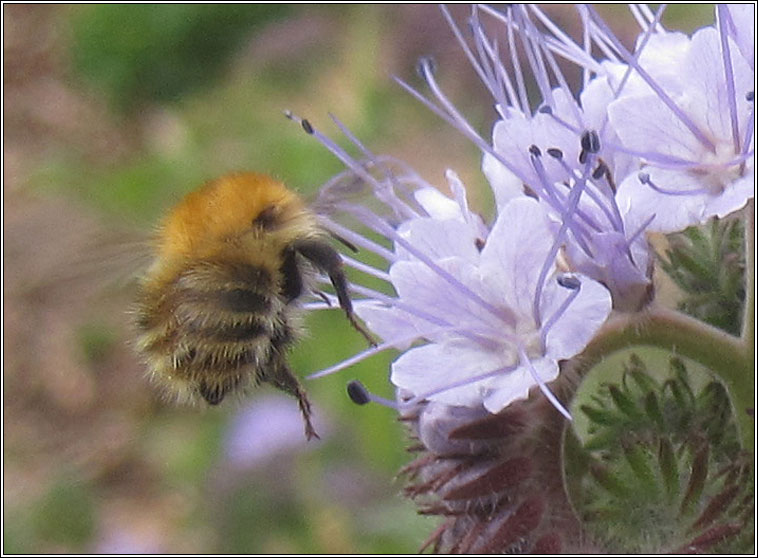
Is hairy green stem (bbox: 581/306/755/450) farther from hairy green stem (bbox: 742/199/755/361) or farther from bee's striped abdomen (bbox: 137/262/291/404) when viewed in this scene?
bee's striped abdomen (bbox: 137/262/291/404)

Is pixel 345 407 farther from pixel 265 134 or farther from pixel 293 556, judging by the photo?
pixel 265 134

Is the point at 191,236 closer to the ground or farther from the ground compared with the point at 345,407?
farther from the ground

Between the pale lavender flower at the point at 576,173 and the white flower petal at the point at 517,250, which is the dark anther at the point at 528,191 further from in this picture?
the white flower petal at the point at 517,250

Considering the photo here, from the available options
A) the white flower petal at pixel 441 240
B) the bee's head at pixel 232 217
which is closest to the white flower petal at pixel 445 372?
the white flower petal at pixel 441 240

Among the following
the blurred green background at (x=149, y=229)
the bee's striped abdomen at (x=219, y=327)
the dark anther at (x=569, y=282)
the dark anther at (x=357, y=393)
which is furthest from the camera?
the blurred green background at (x=149, y=229)

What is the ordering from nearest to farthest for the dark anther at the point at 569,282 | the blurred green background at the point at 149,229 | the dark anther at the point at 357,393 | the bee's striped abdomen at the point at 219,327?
1. the dark anther at the point at 569,282
2. the dark anther at the point at 357,393
3. the bee's striped abdomen at the point at 219,327
4. the blurred green background at the point at 149,229

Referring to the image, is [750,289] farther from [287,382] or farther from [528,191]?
[287,382]

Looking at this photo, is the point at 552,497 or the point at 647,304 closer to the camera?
the point at 647,304

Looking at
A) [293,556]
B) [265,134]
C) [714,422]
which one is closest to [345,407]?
[293,556]
